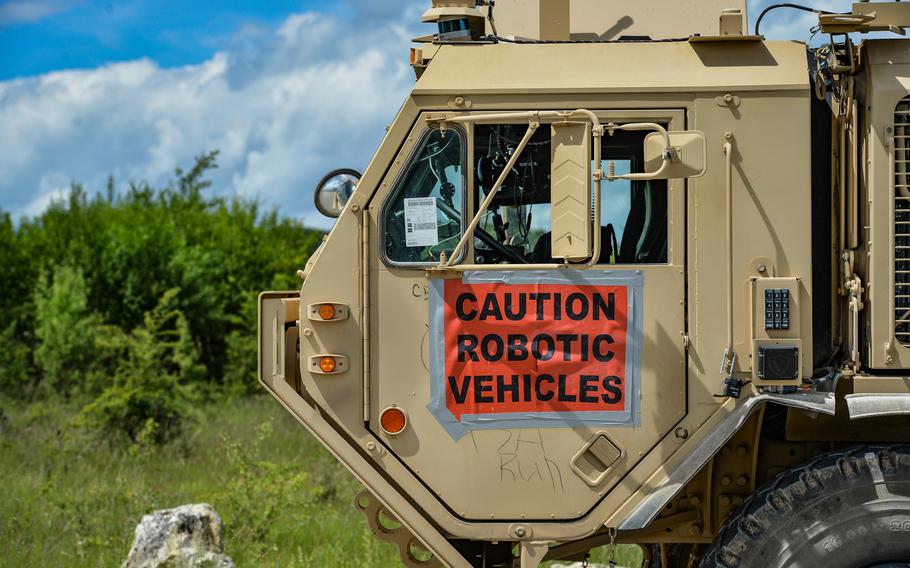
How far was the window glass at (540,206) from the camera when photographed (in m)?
4.42

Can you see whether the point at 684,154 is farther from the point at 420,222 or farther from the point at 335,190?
the point at 335,190

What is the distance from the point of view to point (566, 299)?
4.36 meters

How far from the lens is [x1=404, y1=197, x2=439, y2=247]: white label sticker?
445 cm

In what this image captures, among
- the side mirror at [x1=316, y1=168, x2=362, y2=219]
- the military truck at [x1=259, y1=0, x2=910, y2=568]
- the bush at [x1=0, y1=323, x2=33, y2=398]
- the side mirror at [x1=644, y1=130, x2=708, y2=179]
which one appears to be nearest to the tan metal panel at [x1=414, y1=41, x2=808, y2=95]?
the military truck at [x1=259, y1=0, x2=910, y2=568]

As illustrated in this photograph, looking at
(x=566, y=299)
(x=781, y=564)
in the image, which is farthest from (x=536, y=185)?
(x=781, y=564)

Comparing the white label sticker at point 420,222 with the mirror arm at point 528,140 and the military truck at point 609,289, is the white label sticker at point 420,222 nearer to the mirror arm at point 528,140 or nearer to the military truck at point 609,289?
the military truck at point 609,289

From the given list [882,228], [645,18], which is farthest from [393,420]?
[645,18]

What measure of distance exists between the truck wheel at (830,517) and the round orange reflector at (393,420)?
1.39 meters

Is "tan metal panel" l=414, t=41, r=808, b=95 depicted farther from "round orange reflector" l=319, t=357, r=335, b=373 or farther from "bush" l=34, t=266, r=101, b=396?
"bush" l=34, t=266, r=101, b=396

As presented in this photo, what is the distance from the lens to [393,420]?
4.46 meters

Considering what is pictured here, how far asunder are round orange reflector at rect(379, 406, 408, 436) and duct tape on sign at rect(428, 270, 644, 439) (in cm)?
21

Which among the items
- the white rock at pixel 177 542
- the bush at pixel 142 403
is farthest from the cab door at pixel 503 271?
the bush at pixel 142 403

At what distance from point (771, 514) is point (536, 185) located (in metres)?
1.66

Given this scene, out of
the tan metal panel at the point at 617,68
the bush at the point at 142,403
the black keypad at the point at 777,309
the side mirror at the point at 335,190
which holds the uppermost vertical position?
the tan metal panel at the point at 617,68
